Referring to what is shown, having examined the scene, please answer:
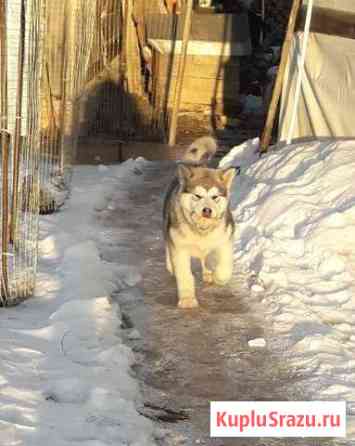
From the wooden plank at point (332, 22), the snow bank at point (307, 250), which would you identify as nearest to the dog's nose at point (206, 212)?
the snow bank at point (307, 250)

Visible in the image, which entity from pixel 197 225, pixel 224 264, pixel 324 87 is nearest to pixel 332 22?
pixel 324 87

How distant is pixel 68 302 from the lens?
246 inches

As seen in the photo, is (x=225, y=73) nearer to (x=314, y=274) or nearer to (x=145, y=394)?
(x=314, y=274)

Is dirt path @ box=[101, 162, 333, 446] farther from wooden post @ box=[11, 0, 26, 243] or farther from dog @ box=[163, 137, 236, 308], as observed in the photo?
wooden post @ box=[11, 0, 26, 243]

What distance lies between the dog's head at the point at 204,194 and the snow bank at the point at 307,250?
0.75m

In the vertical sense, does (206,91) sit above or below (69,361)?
below

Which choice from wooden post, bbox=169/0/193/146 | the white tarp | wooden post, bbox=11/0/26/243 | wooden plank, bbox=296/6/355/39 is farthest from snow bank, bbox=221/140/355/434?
wooden post, bbox=169/0/193/146

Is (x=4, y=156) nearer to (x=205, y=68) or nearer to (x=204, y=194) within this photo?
(x=204, y=194)

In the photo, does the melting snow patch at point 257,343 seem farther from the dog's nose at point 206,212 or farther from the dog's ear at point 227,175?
the dog's ear at point 227,175

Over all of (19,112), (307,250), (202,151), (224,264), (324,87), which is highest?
(19,112)

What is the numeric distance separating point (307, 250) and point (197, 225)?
1.36 metres

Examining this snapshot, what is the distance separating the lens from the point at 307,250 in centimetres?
752

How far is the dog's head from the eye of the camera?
6484 mm

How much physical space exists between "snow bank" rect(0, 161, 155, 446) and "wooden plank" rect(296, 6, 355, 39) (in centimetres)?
379
